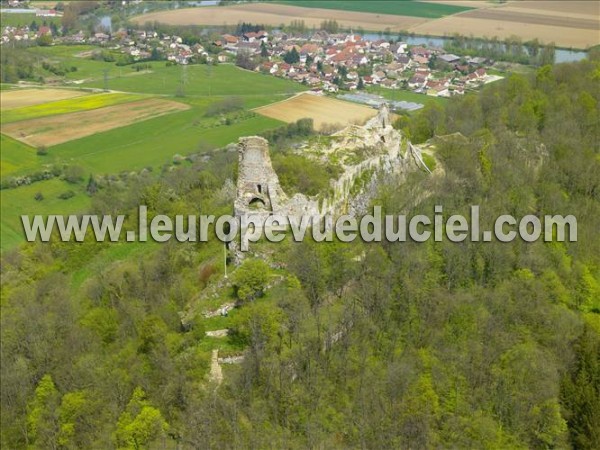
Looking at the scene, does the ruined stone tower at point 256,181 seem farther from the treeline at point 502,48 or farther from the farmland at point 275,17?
the farmland at point 275,17

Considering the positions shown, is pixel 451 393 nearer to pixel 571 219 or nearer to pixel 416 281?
pixel 416 281

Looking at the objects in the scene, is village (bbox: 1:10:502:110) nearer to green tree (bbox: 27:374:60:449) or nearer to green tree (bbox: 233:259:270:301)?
green tree (bbox: 233:259:270:301)

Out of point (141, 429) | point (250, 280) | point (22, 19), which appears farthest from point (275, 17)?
point (141, 429)

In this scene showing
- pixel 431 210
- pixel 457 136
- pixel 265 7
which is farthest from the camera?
pixel 265 7

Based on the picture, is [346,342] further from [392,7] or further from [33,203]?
[392,7]

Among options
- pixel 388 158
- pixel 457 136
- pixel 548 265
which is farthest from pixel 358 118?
pixel 548 265

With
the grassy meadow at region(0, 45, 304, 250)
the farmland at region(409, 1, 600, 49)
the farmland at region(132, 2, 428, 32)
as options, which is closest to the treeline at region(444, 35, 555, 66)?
the farmland at region(409, 1, 600, 49)
